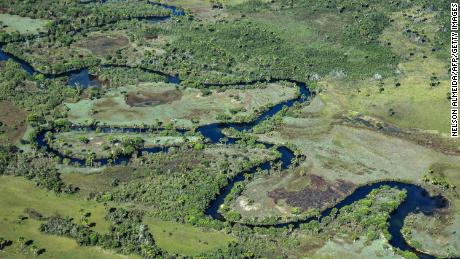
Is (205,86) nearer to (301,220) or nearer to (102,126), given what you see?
(102,126)

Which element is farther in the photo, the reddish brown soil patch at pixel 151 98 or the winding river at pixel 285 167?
the reddish brown soil patch at pixel 151 98

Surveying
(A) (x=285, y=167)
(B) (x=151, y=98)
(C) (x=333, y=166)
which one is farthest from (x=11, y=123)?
(C) (x=333, y=166)

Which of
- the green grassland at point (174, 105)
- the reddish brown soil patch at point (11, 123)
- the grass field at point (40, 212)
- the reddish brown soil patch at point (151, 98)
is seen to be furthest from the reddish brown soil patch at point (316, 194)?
the reddish brown soil patch at point (11, 123)

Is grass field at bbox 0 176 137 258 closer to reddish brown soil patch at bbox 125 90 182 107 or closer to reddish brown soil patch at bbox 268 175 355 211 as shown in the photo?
reddish brown soil patch at bbox 268 175 355 211

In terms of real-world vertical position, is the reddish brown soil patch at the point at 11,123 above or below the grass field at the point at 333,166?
below

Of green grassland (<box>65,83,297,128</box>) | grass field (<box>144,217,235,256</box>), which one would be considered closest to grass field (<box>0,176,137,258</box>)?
grass field (<box>144,217,235,256</box>)

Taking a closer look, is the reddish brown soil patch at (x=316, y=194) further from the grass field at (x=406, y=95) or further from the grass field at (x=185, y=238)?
the grass field at (x=406, y=95)

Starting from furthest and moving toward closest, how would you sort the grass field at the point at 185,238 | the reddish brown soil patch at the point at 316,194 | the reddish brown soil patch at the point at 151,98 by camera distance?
the reddish brown soil patch at the point at 151,98 < the reddish brown soil patch at the point at 316,194 < the grass field at the point at 185,238

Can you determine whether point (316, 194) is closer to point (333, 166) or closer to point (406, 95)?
point (333, 166)
